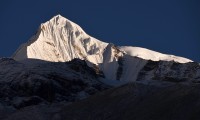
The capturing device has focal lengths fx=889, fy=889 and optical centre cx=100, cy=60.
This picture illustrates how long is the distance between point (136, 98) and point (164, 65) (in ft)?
370

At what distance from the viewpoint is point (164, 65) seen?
199000 mm

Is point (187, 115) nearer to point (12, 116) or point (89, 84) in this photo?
point (12, 116)

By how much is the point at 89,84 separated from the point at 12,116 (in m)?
76.0

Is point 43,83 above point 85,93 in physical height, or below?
above

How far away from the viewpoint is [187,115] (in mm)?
76562

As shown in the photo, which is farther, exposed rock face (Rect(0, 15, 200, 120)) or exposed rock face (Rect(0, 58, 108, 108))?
exposed rock face (Rect(0, 58, 108, 108))

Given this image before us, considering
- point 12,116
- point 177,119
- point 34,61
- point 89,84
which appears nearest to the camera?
point 177,119

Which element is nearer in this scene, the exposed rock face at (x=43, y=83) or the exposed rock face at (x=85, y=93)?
the exposed rock face at (x=85, y=93)

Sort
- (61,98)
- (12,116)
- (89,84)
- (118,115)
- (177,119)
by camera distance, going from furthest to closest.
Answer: (89,84), (61,98), (12,116), (118,115), (177,119)

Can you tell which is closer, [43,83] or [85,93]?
[85,93]

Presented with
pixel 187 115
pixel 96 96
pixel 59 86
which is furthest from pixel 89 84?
pixel 187 115

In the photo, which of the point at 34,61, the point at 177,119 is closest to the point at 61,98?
the point at 34,61

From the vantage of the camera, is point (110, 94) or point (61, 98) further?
point (61, 98)

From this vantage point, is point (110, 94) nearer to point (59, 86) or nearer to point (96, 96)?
point (96, 96)
